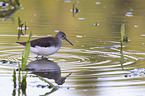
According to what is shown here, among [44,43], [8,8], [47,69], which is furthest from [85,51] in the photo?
[8,8]

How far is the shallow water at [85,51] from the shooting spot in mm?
7879

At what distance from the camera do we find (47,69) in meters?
9.31

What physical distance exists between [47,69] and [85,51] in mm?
2403

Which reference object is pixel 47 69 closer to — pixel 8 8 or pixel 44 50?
pixel 44 50

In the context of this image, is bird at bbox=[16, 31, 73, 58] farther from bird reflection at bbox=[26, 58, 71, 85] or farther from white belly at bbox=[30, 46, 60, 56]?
bird reflection at bbox=[26, 58, 71, 85]

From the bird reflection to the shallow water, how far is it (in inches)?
1.0

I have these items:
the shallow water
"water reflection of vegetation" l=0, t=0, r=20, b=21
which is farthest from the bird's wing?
"water reflection of vegetation" l=0, t=0, r=20, b=21

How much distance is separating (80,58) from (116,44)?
241cm

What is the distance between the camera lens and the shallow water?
7.88 metres

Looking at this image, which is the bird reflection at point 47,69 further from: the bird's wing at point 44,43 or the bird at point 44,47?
the bird's wing at point 44,43

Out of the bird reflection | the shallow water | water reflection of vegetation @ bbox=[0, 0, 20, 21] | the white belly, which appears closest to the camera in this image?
the shallow water

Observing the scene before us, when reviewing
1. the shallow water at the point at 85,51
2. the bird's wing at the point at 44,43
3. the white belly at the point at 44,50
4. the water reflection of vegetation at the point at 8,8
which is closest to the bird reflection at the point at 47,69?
the shallow water at the point at 85,51

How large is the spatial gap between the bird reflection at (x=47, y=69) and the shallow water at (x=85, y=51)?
0.03 meters

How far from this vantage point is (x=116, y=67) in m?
9.57
